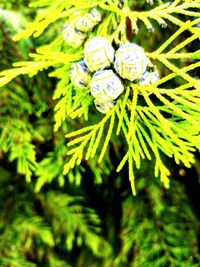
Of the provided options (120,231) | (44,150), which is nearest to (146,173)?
(120,231)

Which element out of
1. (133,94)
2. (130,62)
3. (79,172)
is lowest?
(79,172)

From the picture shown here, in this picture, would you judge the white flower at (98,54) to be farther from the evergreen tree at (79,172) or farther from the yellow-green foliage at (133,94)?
the evergreen tree at (79,172)

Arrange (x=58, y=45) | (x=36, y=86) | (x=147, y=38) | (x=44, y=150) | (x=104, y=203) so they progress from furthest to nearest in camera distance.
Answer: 1. (x=104, y=203)
2. (x=44, y=150)
3. (x=36, y=86)
4. (x=147, y=38)
5. (x=58, y=45)

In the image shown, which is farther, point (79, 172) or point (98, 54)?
point (79, 172)

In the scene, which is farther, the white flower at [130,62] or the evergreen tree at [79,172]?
the evergreen tree at [79,172]

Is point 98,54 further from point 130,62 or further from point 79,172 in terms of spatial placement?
point 79,172

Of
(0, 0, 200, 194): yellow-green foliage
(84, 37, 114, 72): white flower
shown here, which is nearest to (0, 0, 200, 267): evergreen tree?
(0, 0, 200, 194): yellow-green foliage

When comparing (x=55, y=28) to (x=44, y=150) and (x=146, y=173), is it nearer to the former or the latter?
(x=44, y=150)

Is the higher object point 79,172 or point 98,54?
point 98,54

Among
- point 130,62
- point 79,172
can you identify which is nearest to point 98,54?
point 130,62

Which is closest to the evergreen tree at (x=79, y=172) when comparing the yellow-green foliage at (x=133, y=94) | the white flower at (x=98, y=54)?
the yellow-green foliage at (x=133, y=94)

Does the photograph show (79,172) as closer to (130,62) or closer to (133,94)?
(133,94)
